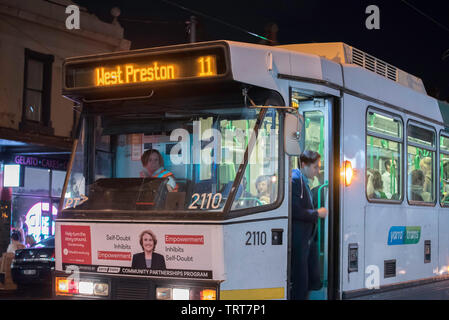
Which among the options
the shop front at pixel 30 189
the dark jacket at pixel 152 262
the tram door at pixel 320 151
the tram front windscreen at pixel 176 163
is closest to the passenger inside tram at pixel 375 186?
the tram door at pixel 320 151

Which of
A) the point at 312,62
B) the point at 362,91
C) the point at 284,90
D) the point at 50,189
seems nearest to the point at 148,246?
the point at 284,90

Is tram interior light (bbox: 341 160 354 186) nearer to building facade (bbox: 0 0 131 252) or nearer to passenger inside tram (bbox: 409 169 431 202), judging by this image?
passenger inside tram (bbox: 409 169 431 202)

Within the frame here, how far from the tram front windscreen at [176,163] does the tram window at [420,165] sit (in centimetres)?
304

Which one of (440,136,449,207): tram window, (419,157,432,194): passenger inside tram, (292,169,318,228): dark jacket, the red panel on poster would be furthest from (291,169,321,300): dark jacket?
(440,136,449,207): tram window

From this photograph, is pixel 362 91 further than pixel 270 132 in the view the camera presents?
Yes

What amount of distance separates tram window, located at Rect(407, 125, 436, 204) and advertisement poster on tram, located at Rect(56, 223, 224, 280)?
12.3 feet

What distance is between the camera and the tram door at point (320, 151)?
25.4 feet

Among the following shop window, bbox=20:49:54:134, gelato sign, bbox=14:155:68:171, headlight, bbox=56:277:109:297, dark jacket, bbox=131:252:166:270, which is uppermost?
shop window, bbox=20:49:54:134

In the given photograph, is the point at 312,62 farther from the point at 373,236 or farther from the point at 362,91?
the point at 373,236

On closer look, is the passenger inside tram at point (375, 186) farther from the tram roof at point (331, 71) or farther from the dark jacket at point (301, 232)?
the dark jacket at point (301, 232)

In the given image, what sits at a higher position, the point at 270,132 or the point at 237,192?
the point at 270,132

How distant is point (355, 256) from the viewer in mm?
7914

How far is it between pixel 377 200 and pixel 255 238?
2.32 m

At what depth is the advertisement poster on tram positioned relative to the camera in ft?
21.2
